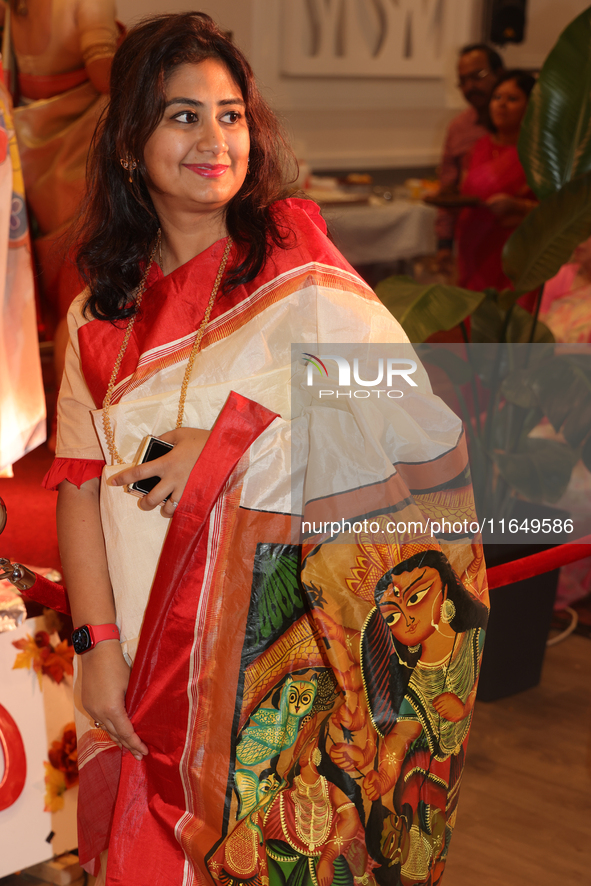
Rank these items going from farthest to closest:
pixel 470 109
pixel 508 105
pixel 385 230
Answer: pixel 385 230, pixel 470 109, pixel 508 105

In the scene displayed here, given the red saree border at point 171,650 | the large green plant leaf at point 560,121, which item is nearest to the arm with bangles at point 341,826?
the red saree border at point 171,650

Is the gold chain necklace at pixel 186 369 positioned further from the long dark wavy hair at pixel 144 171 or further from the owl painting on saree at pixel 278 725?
the owl painting on saree at pixel 278 725

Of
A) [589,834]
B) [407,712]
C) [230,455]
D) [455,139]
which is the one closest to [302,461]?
[230,455]

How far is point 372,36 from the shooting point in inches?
221

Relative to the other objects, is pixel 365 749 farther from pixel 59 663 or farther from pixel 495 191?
pixel 495 191

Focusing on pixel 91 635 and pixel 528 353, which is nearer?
pixel 91 635

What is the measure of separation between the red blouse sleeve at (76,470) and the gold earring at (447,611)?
1.56ft

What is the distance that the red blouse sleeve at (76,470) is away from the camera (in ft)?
3.84

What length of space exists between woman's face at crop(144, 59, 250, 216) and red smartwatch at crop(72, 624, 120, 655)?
54cm

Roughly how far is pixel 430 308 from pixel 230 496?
103 cm

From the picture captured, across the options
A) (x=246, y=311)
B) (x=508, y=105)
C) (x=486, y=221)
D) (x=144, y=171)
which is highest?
(x=144, y=171)

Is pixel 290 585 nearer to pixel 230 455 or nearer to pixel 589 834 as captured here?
pixel 230 455

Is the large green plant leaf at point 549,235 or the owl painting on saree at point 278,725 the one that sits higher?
the large green plant leaf at point 549,235

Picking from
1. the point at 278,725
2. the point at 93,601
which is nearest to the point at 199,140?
the point at 93,601
